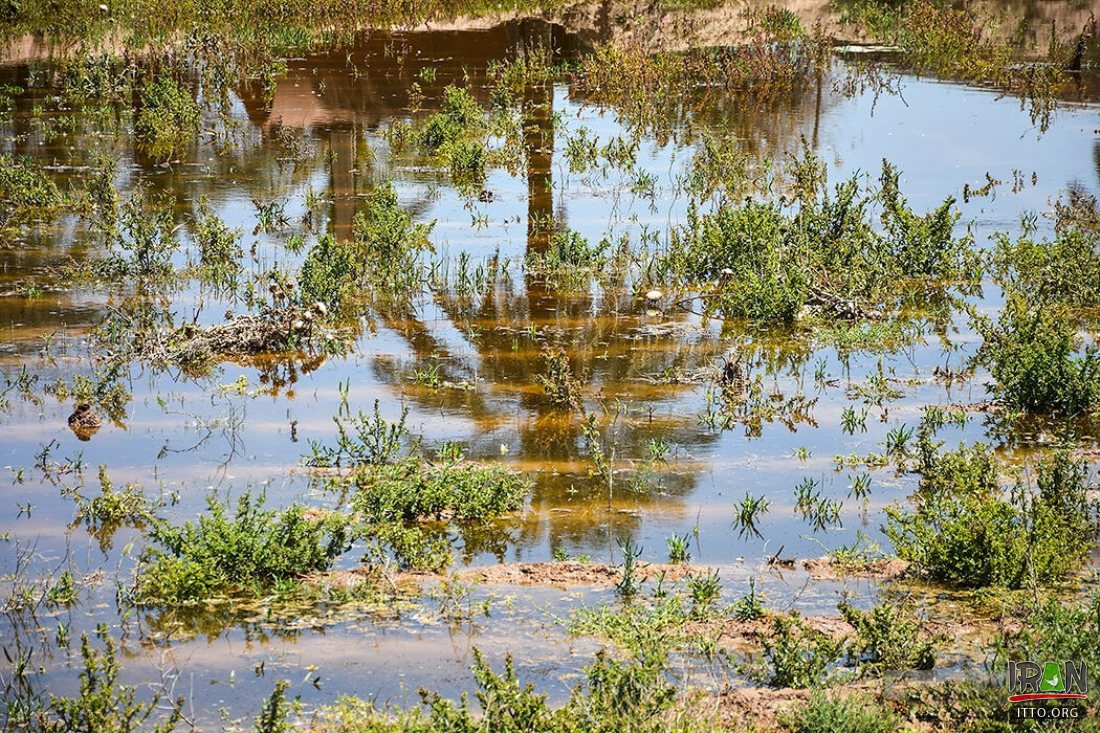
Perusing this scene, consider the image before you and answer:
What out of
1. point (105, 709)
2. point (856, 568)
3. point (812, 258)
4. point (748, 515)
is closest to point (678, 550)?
point (748, 515)

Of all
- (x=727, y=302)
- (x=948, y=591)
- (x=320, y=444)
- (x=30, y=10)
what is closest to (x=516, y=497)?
(x=320, y=444)

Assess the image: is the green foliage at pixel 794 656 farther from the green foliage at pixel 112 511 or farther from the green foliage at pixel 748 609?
the green foliage at pixel 112 511

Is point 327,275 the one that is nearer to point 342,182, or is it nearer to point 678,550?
point 342,182

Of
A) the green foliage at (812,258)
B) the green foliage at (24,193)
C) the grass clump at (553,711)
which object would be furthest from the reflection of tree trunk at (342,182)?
the grass clump at (553,711)

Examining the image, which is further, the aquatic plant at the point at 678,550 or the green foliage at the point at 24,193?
the green foliage at the point at 24,193

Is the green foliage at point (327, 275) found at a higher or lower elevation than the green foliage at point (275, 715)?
higher

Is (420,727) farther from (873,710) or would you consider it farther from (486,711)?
(873,710)

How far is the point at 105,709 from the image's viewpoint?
4.65 metres

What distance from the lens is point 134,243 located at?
1104cm

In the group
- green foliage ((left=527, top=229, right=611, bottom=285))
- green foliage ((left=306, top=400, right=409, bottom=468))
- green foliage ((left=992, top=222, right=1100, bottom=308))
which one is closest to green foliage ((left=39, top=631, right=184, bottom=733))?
green foliage ((left=306, top=400, right=409, bottom=468))

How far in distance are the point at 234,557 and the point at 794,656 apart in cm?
258

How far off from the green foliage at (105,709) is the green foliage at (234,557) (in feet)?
2.59

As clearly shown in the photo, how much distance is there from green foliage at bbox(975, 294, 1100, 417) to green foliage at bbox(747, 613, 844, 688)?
3.30 metres

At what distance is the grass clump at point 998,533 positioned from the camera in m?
5.89
